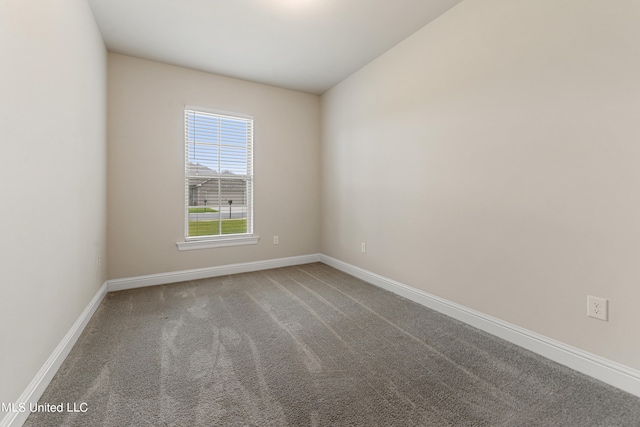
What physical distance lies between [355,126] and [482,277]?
7.49 ft

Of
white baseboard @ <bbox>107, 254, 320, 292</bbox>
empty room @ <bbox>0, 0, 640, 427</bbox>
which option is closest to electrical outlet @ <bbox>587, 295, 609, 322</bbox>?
empty room @ <bbox>0, 0, 640, 427</bbox>

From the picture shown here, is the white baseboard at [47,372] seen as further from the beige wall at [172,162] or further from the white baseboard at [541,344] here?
the white baseboard at [541,344]

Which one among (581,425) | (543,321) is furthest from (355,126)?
(581,425)

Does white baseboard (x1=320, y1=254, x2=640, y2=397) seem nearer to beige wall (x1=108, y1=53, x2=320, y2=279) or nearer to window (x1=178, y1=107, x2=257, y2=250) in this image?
beige wall (x1=108, y1=53, x2=320, y2=279)

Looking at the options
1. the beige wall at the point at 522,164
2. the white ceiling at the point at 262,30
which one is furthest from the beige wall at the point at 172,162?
the beige wall at the point at 522,164

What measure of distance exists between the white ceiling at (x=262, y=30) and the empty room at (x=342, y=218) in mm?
26

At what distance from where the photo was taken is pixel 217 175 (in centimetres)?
362

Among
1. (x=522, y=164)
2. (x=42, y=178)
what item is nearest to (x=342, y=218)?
(x=522, y=164)

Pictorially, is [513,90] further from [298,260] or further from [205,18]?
[298,260]

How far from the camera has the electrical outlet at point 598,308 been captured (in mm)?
1549

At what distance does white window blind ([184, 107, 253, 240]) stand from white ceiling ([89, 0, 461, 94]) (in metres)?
0.66

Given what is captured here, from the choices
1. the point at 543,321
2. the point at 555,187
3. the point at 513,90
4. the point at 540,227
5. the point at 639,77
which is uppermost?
the point at 513,90

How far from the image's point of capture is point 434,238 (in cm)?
252

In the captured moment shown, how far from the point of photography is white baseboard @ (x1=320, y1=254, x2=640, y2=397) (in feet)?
4.87
